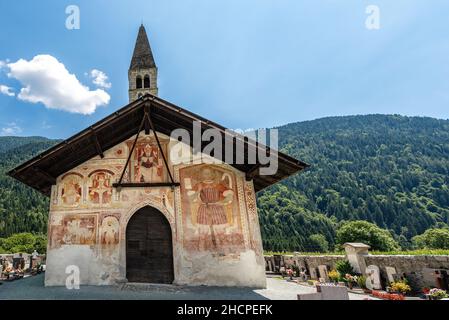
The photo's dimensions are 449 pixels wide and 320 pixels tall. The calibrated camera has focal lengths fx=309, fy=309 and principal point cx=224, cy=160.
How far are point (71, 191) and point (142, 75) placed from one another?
40.4ft

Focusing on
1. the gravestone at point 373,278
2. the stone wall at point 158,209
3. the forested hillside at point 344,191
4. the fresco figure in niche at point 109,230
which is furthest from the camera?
the forested hillside at point 344,191

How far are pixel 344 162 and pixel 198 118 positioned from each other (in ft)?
473

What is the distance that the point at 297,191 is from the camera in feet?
419

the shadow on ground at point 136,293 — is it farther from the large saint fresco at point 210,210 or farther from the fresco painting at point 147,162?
the fresco painting at point 147,162

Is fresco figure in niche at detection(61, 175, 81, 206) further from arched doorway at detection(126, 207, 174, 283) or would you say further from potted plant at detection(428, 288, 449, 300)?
potted plant at detection(428, 288, 449, 300)

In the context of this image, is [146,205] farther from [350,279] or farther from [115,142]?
[350,279]

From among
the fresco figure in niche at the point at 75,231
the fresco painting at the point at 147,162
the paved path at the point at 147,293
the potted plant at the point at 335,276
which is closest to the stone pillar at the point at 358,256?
the potted plant at the point at 335,276

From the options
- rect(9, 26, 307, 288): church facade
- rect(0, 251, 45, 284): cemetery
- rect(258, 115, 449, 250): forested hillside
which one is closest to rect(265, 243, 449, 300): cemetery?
rect(9, 26, 307, 288): church facade

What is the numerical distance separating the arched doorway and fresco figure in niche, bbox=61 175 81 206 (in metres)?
2.04

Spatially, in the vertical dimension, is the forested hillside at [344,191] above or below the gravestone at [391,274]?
above

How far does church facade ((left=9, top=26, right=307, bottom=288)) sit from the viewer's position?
9.85 meters

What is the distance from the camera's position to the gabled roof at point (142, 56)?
829 inches

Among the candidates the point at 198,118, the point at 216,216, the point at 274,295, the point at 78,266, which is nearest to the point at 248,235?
the point at 216,216

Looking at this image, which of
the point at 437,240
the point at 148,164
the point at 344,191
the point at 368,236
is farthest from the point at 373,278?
the point at 344,191
